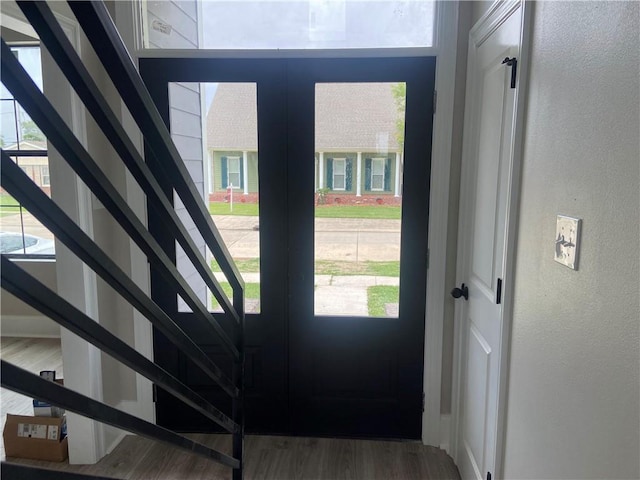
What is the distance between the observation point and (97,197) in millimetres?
801

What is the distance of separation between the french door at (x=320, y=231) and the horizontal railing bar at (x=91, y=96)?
1.37m

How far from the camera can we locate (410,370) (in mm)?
2496

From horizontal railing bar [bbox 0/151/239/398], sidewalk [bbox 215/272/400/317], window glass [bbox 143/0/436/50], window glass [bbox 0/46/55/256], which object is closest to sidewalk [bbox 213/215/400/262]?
sidewalk [bbox 215/272/400/317]

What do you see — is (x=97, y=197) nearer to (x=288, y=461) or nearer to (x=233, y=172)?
(x=233, y=172)

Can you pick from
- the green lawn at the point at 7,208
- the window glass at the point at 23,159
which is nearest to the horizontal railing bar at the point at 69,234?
the window glass at the point at 23,159

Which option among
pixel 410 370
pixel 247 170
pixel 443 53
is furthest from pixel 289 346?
pixel 443 53

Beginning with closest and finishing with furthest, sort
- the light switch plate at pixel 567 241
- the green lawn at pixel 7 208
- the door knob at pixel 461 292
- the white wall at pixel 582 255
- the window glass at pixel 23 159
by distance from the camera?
the white wall at pixel 582 255, the light switch plate at pixel 567 241, the door knob at pixel 461 292, the window glass at pixel 23 159, the green lawn at pixel 7 208

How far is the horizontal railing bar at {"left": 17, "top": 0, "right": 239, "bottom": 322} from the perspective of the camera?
0.64 m

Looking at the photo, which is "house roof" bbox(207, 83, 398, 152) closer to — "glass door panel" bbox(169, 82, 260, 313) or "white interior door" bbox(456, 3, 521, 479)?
"glass door panel" bbox(169, 82, 260, 313)

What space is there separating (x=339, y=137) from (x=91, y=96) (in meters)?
1.70


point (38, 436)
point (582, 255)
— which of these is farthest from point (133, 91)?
point (38, 436)

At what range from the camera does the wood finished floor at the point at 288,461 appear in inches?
89.2

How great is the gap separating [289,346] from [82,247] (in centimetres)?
190

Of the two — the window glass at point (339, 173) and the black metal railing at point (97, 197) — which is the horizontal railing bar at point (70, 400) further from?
the window glass at point (339, 173)
